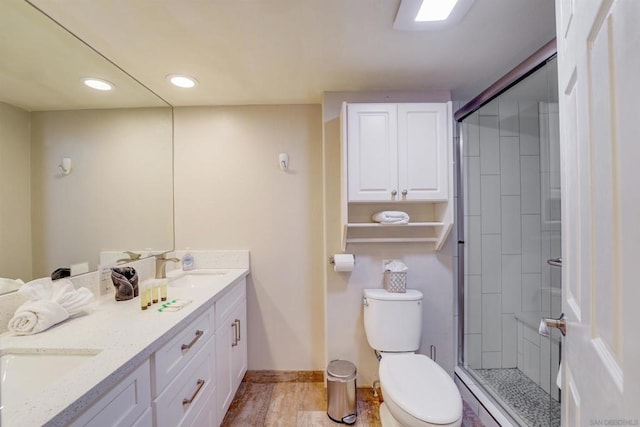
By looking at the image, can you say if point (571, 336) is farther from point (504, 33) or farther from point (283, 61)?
point (283, 61)

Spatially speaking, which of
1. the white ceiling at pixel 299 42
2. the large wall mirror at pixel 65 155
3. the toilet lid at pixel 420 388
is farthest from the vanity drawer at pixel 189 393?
the white ceiling at pixel 299 42

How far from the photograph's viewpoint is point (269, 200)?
6.67 ft

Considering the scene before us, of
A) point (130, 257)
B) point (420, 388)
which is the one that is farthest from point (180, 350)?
point (420, 388)

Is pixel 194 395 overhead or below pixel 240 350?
overhead

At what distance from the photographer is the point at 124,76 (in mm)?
1531

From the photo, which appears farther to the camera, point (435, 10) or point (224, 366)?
point (224, 366)

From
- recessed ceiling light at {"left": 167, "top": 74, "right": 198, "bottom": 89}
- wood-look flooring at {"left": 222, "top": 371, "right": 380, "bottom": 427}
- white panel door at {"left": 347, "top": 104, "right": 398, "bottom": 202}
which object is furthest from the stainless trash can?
recessed ceiling light at {"left": 167, "top": 74, "right": 198, "bottom": 89}

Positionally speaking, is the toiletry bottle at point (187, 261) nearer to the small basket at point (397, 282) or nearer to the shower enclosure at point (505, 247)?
the small basket at point (397, 282)

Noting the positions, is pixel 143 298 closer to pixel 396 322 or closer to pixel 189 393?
pixel 189 393

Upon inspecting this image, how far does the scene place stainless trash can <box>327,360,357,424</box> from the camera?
5.20ft

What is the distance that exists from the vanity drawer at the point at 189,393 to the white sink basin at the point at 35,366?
1.00 feet

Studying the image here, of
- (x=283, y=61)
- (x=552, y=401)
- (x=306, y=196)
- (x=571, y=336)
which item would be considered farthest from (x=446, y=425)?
(x=283, y=61)

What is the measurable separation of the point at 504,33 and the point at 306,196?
1.50 m

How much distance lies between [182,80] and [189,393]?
1773 mm
